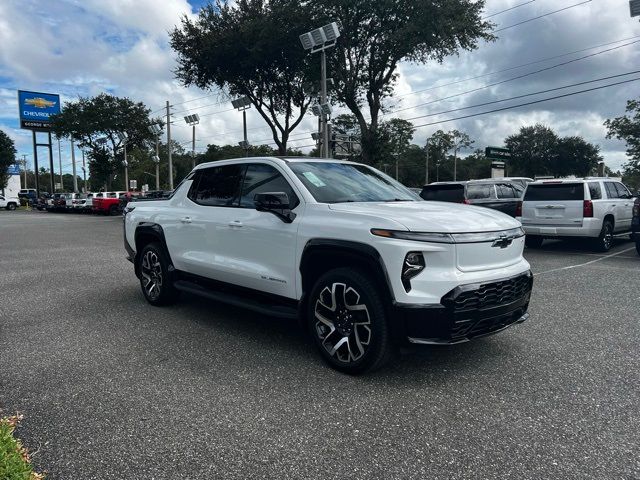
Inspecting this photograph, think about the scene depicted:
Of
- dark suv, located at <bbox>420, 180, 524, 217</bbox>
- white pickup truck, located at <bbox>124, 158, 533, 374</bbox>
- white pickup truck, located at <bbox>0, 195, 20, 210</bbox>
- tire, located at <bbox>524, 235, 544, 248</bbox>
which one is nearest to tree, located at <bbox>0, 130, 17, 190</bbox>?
white pickup truck, located at <bbox>0, 195, 20, 210</bbox>

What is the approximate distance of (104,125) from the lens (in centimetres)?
5172

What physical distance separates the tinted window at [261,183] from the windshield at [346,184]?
163mm

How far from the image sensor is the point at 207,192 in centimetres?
553

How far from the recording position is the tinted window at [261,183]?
4.62m

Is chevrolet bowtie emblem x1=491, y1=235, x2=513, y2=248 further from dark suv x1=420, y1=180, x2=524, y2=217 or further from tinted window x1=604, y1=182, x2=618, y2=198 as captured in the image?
tinted window x1=604, y1=182, x2=618, y2=198

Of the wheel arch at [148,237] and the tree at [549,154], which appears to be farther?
the tree at [549,154]

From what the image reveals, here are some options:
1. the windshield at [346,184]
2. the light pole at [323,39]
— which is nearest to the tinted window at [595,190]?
the windshield at [346,184]

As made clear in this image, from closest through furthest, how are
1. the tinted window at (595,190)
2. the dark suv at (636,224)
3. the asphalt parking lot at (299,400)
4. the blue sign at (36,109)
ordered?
the asphalt parking lot at (299,400)
the dark suv at (636,224)
the tinted window at (595,190)
the blue sign at (36,109)

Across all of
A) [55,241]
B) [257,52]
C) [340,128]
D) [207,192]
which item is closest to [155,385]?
[207,192]

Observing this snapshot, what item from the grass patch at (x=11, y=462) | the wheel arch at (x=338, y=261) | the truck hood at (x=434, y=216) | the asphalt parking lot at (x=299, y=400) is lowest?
the asphalt parking lot at (x=299, y=400)

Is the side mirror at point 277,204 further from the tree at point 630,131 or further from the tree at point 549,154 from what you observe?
the tree at point 549,154

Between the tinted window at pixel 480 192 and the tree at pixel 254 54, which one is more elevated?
the tree at pixel 254 54

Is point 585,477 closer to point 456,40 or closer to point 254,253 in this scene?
point 254,253

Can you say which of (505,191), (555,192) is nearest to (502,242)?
(555,192)
